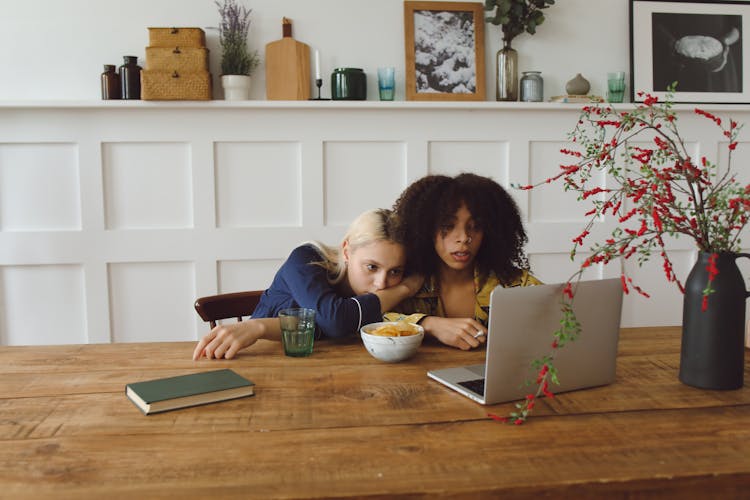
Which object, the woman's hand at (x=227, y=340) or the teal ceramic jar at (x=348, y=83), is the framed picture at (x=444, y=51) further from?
the woman's hand at (x=227, y=340)

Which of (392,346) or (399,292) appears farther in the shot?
(399,292)

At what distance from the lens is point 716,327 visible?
4.15ft

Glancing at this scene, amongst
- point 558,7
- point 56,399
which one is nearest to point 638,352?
point 56,399

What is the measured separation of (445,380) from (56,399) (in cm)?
73

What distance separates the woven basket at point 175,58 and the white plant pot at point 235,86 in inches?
4.4

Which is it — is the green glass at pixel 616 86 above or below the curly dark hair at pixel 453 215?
above

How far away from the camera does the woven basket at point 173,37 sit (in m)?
2.77

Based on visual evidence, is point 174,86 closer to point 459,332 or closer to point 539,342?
point 459,332

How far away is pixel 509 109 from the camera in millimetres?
3051

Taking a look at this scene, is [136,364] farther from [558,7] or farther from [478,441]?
[558,7]

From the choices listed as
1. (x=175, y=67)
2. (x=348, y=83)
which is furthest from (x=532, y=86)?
(x=175, y=67)

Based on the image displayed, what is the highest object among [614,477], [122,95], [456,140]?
[122,95]

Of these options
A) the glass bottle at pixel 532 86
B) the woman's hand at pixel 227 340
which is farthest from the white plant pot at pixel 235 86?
the woman's hand at pixel 227 340

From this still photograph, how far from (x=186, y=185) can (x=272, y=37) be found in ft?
2.45
